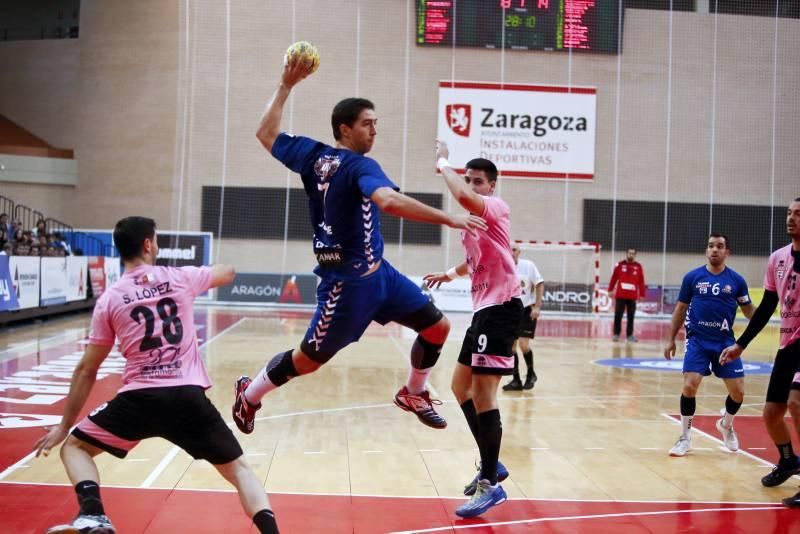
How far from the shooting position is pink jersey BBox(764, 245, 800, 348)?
236 inches

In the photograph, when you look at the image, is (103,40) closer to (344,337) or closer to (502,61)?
(502,61)

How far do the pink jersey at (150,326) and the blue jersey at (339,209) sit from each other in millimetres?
985

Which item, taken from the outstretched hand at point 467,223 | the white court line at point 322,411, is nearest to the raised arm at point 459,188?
the outstretched hand at point 467,223

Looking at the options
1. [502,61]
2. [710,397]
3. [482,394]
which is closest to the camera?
[482,394]

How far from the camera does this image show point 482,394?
5.46 m

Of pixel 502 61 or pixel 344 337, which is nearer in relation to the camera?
pixel 344 337

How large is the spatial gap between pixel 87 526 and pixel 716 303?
5.56 meters

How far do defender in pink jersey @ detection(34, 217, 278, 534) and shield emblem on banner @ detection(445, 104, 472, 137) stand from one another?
24.1 metres

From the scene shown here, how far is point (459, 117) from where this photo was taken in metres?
27.6

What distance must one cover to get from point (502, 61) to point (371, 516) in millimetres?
24270

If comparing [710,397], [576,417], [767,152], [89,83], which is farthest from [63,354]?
[767,152]

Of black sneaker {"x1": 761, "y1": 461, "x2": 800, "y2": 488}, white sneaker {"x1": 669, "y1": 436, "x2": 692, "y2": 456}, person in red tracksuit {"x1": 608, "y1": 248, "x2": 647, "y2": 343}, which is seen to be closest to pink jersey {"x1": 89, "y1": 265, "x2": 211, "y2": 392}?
black sneaker {"x1": 761, "y1": 461, "x2": 800, "y2": 488}

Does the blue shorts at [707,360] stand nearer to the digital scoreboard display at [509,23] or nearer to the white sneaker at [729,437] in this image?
the white sneaker at [729,437]

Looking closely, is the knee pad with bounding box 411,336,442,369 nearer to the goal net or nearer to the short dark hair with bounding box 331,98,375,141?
the short dark hair with bounding box 331,98,375,141
